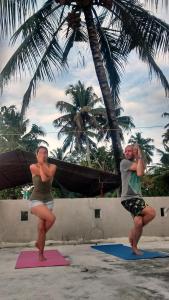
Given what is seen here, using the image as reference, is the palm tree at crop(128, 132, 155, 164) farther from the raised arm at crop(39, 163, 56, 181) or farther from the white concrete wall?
the raised arm at crop(39, 163, 56, 181)

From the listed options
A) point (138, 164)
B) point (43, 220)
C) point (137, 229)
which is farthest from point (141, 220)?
point (43, 220)

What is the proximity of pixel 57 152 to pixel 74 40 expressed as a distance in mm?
27869

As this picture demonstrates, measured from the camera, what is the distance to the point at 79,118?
113ft

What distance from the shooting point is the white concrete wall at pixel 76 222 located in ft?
23.7

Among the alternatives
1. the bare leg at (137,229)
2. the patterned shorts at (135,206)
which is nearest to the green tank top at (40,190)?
the patterned shorts at (135,206)

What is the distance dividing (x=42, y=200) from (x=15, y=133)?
27933 mm

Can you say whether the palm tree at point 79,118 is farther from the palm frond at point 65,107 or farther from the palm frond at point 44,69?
the palm frond at point 44,69

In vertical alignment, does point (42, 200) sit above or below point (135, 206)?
above

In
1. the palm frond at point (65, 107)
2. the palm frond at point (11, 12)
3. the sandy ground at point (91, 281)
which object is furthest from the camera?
the palm frond at point (65, 107)

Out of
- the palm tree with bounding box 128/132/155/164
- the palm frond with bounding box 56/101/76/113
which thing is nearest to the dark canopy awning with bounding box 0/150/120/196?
the palm frond with bounding box 56/101/76/113

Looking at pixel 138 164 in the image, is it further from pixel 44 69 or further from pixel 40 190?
pixel 44 69

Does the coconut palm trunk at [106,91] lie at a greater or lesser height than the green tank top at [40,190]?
greater

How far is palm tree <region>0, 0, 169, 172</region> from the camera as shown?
10.2 m

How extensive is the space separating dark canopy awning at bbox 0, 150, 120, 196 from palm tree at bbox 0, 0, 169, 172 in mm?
1179
